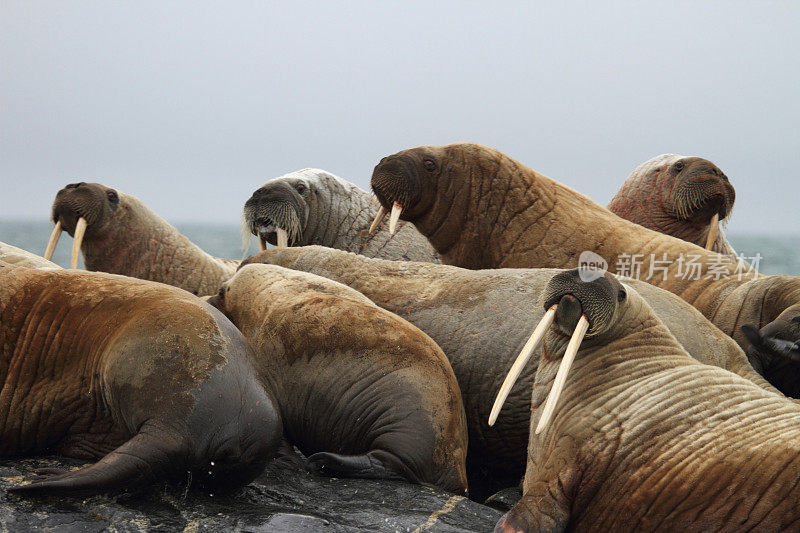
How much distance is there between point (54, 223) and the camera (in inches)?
295

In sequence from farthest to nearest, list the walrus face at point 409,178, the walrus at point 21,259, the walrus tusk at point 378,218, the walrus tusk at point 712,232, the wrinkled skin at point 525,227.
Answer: the walrus tusk at point 712,232
the walrus tusk at point 378,218
the walrus face at point 409,178
the walrus at point 21,259
the wrinkled skin at point 525,227

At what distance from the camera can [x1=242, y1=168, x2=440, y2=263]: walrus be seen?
23.5ft

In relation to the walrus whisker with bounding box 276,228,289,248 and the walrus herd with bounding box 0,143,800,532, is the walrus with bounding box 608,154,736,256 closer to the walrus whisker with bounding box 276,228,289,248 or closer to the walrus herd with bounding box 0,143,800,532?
the walrus herd with bounding box 0,143,800,532

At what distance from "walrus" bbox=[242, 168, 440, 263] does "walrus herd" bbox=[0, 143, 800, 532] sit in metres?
1.42

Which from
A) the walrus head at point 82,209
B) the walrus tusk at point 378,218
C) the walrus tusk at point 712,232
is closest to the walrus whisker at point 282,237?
the walrus tusk at point 378,218

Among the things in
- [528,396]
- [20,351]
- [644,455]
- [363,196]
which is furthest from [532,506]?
[363,196]

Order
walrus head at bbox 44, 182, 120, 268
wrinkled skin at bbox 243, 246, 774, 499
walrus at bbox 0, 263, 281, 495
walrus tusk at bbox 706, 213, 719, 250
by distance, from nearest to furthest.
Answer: walrus at bbox 0, 263, 281, 495, wrinkled skin at bbox 243, 246, 774, 499, walrus tusk at bbox 706, 213, 719, 250, walrus head at bbox 44, 182, 120, 268

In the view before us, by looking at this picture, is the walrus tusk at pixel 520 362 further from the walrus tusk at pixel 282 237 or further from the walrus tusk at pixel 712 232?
the walrus tusk at pixel 712 232

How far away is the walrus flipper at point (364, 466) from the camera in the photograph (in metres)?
3.59

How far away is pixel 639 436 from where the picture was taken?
294cm

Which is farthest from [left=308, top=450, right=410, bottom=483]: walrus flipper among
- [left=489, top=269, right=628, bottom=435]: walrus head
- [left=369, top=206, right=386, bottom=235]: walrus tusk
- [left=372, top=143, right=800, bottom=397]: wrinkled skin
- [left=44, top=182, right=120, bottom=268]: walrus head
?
[left=44, top=182, right=120, bottom=268]: walrus head

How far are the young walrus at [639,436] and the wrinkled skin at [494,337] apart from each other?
2.78 feet

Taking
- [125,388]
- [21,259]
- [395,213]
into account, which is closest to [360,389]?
[125,388]

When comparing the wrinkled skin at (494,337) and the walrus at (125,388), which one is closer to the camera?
the walrus at (125,388)
